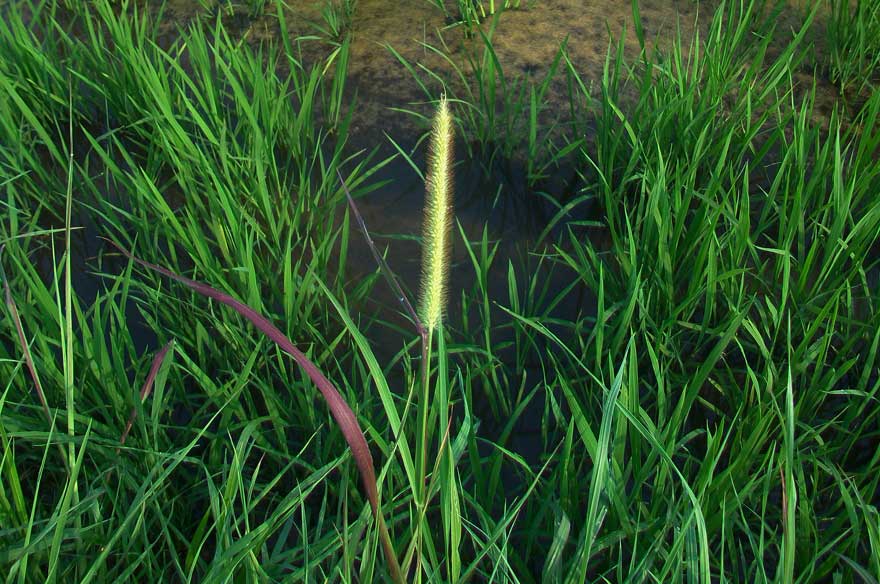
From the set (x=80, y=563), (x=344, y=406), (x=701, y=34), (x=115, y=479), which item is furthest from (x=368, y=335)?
(x=701, y=34)

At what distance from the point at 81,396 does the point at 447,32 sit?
5.31ft

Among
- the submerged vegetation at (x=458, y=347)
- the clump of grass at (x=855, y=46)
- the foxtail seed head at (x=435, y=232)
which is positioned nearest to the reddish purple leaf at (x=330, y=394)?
the submerged vegetation at (x=458, y=347)

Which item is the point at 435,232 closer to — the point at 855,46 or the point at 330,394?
the point at 330,394

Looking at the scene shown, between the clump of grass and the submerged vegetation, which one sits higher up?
the clump of grass

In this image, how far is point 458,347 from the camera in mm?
1512

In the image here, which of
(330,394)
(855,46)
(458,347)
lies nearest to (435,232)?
(330,394)

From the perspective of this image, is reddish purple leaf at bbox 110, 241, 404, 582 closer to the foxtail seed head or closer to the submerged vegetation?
the submerged vegetation

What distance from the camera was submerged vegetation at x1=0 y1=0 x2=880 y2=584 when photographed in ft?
3.60

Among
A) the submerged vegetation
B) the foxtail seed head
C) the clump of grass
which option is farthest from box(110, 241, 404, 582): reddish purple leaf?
the clump of grass

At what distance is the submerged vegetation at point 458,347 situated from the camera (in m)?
1.10

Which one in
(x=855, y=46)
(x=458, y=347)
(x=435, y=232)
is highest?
(x=435, y=232)

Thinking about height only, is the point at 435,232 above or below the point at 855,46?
above

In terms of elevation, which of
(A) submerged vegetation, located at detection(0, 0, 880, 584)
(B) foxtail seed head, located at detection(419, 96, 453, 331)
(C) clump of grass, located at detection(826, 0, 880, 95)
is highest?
(B) foxtail seed head, located at detection(419, 96, 453, 331)

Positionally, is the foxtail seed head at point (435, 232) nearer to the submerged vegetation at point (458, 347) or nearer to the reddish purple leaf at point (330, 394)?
the submerged vegetation at point (458, 347)
